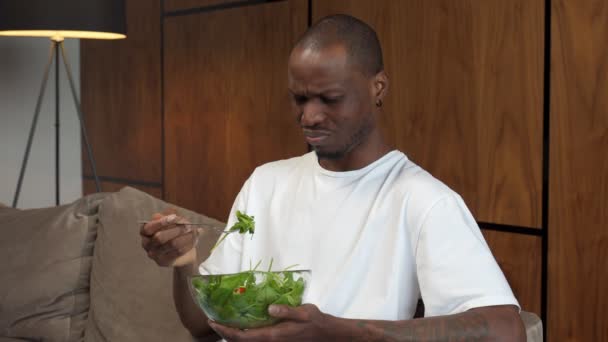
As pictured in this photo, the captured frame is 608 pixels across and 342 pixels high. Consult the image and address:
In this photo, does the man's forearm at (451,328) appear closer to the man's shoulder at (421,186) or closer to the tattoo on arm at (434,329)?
the tattoo on arm at (434,329)

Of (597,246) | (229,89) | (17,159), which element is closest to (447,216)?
(597,246)

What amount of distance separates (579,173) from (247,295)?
1229mm

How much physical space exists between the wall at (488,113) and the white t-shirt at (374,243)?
0.70 m

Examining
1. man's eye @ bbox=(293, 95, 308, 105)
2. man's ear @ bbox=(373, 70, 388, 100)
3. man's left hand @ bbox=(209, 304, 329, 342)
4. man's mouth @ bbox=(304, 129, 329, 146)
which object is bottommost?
man's left hand @ bbox=(209, 304, 329, 342)

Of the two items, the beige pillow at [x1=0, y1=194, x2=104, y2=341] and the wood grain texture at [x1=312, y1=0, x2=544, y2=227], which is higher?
the wood grain texture at [x1=312, y1=0, x2=544, y2=227]

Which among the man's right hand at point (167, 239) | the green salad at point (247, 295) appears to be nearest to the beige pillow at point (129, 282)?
the man's right hand at point (167, 239)

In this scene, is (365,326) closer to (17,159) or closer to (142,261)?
(142,261)

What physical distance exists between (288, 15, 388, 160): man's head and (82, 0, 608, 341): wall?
28.5 inches

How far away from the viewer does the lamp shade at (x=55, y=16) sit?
3.26 meters

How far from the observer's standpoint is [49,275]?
2566 mm

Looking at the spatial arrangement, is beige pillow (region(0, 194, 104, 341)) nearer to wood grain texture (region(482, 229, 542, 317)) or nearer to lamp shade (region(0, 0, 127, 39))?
lamp shade (region(0, 0, 127, 39))

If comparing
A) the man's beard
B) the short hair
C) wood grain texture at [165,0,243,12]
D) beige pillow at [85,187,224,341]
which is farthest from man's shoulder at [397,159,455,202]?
wood grain texture at [165,0,243,12]

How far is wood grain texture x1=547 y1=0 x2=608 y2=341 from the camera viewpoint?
2188mm

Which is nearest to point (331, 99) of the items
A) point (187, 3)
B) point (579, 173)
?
point (579, 173)
